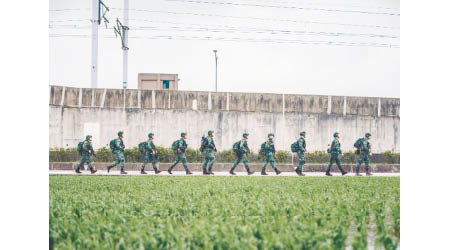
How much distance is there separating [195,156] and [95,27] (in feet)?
23.7

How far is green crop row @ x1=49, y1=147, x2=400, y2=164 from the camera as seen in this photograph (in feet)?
54.4

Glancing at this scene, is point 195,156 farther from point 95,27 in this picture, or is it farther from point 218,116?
point 95,27

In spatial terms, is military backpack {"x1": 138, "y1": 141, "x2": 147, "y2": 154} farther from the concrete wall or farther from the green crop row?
the concrete wall

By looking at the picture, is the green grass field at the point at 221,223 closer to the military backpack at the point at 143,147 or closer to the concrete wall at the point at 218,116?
the military backpack at the point at 143,147

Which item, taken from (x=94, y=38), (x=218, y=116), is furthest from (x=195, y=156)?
(x=94, y=38)

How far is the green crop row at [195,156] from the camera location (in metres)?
16.6

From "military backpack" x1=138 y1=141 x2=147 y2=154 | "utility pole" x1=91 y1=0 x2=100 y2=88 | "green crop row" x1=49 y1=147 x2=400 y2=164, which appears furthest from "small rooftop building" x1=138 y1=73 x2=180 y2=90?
"military backpack" x1=138 y1=141 x2=147 y2=154

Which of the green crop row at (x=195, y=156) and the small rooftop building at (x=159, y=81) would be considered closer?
the green crop row at (x=195, y=156)

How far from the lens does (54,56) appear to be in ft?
22.6

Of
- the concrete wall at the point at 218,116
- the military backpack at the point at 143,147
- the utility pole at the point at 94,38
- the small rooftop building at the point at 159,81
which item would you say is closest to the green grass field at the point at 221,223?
the utility pole at the point at 94,38

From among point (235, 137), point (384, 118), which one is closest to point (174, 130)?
point (235, 137)

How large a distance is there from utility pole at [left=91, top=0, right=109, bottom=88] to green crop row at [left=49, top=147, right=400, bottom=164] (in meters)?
3.97

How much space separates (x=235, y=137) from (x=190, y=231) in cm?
1436

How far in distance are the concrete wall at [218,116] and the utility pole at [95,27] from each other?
3.98 meters
